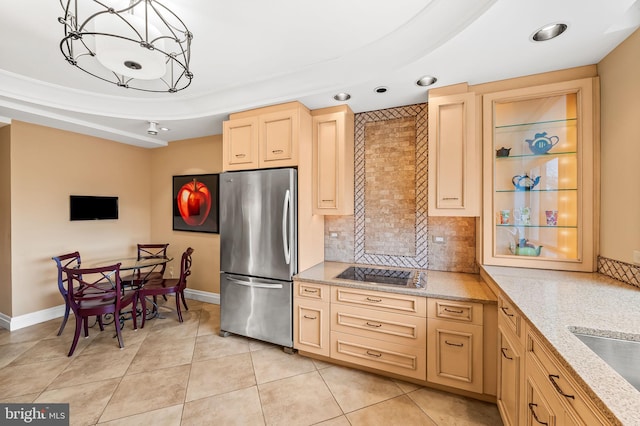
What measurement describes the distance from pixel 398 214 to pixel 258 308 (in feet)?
5.85

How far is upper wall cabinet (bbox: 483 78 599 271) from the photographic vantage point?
2.01m

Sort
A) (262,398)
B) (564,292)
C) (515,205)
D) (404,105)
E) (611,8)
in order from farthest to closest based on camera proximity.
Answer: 1. (404,105)
2. (515,205)
3. (262,398)
4. (564,292)
5. (611,8)

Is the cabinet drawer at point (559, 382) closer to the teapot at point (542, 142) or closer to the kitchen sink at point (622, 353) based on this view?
Result: the kitchen sink at point (622, 353)

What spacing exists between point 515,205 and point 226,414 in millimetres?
2796

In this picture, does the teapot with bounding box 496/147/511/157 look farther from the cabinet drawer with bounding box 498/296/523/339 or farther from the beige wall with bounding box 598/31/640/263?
the cabinet drawer with bounding box 498/296/523/339

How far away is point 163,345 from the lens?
2.87 meters

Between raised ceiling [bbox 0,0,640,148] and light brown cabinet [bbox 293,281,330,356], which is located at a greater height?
raised ceiling [bbox 0,0,640,148]

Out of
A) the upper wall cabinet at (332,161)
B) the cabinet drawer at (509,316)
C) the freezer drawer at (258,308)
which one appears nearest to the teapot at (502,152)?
the cabinet drawer at (509,316)

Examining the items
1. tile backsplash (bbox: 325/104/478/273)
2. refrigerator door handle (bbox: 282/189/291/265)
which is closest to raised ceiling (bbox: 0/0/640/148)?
tile backsplash (bbox: 325/104/478/273)

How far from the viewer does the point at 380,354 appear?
2.27 metres

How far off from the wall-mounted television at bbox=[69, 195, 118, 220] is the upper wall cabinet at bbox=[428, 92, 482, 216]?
453 cm

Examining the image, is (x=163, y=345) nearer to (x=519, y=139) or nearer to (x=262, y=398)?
(x=262, y=398)

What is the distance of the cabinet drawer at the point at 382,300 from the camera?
6.96 ft

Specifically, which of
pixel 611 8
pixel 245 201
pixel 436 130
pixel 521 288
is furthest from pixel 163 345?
pixel 611 8
